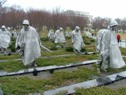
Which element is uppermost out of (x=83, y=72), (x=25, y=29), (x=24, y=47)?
(x=25, y=29)

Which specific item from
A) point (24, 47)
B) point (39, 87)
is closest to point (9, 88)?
point (39, 87)

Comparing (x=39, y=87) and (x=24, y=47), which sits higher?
(x=24, y=47)

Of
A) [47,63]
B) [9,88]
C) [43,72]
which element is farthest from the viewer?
[47,63]

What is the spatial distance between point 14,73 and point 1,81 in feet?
3.50

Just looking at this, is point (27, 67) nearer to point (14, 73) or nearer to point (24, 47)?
point (24, 47)

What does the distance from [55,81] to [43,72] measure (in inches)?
56.7

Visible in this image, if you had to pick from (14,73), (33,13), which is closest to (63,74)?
(14,73)

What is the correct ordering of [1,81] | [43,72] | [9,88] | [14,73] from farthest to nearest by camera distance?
[43,72] → [14,73] → [1,81] → [9,88]

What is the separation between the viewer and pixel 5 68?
33.8 feet

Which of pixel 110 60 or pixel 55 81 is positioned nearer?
pixel 55 81

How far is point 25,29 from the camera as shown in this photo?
425 inches

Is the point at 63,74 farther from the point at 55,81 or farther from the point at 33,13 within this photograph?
the point at 33,13

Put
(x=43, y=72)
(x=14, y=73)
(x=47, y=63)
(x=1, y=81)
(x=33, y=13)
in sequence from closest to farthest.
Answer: (x=1, y=81) < (x=14, y=73) < (x=43, y=72) < (x=47, y=63) < (x=33, y=13)

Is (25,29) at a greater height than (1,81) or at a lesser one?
greater
